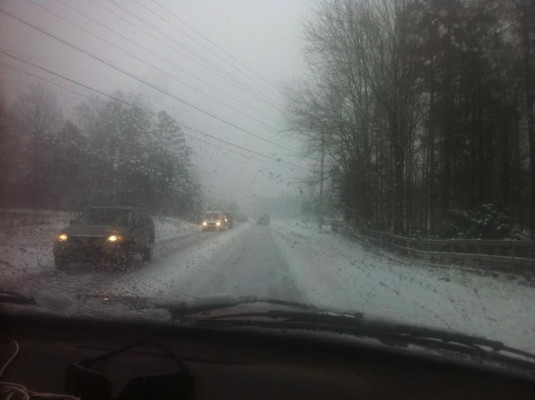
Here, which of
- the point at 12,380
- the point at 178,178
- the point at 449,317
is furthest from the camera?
the point at 178,178

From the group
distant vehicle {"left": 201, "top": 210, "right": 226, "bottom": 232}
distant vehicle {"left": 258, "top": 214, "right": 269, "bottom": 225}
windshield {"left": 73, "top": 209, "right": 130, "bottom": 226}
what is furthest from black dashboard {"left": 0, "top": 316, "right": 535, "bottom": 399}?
distant vehicle {"left": 258, "top": 214, "right": 269, "bottom": 225}

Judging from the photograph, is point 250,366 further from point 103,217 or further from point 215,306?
point 103,217

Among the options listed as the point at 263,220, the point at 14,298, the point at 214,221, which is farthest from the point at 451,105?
the point at 263,220

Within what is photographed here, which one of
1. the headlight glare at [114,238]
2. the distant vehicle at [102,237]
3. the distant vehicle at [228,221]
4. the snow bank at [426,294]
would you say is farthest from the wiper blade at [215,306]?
the distant vehicle at [228,221]

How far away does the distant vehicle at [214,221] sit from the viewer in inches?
928

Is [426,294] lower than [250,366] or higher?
lower

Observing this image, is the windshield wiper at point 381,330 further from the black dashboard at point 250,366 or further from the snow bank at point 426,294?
the snow bank at point 426,294

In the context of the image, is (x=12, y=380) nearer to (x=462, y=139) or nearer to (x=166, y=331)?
(x=166, y=331)

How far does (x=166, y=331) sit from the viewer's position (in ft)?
12.0

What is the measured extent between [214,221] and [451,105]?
18629mm

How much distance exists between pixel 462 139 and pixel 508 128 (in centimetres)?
82

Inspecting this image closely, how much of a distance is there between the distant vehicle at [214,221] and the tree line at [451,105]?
11270 mm

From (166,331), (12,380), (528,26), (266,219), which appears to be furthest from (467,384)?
(266,219)

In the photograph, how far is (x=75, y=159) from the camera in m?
8.74
